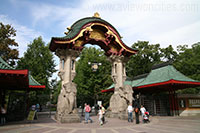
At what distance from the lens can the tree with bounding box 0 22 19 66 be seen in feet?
82.1

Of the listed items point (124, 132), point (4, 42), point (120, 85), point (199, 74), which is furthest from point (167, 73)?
point (4, 42)

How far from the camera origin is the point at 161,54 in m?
40.8

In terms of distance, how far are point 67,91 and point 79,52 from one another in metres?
4.32

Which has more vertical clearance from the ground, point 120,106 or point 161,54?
point 161,54

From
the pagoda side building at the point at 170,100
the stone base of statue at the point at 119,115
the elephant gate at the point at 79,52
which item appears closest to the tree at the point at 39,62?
the elephant gate at the point at 79,52

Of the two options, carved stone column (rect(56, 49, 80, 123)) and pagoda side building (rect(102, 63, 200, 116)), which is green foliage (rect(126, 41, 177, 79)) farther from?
carved stone column (rect(56, 49, 80, 123))

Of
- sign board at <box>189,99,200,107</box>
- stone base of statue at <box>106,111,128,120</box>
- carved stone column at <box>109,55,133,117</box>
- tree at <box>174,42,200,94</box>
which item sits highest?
tree at <box>174,42,200,94</box>

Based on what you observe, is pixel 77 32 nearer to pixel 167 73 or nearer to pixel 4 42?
pixel 167 73

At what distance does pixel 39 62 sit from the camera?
1204 inches

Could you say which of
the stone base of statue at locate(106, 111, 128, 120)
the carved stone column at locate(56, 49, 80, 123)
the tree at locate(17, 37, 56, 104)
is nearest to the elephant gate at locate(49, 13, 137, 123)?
the carved stone column at locate(56, 49, 80, 123)

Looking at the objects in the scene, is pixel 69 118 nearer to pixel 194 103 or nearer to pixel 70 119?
pixel 70 119

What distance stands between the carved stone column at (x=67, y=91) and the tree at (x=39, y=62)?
15.2 m

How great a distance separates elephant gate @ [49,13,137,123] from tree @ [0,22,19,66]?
1384 centimetres

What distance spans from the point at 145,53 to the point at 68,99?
32.4 metres
